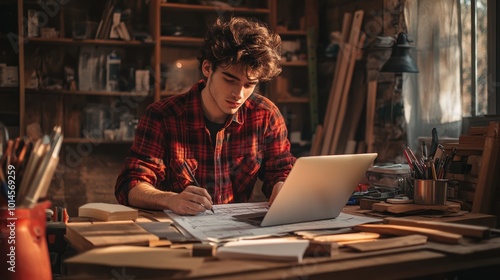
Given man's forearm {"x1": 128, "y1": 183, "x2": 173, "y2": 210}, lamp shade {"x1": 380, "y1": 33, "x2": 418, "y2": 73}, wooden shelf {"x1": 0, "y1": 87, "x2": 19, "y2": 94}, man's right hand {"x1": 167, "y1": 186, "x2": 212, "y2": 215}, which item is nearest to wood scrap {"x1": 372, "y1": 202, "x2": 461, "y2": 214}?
man's right hand {"x1": 167, "y1": 186, "x2": 212, "y2": 215}

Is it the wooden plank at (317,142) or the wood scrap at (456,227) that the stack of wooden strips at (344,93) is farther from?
the wood scrap at (456,227)

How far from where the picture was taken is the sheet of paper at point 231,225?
1.48 metres

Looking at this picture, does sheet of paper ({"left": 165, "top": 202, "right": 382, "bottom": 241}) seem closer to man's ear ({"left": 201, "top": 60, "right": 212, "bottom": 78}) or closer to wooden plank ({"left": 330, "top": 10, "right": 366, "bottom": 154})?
man's ear ({"left": 201, "top": 60, "right": 212, "bottom": 78})

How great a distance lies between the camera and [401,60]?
3.16 m

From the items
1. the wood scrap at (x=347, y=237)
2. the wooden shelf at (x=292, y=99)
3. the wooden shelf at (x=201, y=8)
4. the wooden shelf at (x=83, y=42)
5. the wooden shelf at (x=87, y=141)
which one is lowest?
the wood scrap at (x=347, y=237)

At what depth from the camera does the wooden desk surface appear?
1139mm

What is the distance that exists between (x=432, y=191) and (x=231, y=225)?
654 mm

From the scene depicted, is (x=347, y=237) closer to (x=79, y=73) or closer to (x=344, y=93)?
(x=344, y=93)

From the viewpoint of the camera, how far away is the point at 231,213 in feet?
5.84

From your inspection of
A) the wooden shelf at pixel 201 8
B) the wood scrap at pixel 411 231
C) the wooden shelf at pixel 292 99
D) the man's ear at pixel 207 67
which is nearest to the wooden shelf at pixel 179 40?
the wooden shelf at pixel 201 8

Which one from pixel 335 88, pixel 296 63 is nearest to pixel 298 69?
pixel 296 63

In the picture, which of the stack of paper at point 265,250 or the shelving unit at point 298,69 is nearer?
the stack of paper at point 265,250

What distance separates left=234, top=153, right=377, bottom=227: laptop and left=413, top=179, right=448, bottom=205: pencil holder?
23cm

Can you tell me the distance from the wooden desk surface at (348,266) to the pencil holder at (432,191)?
0.40 meters
